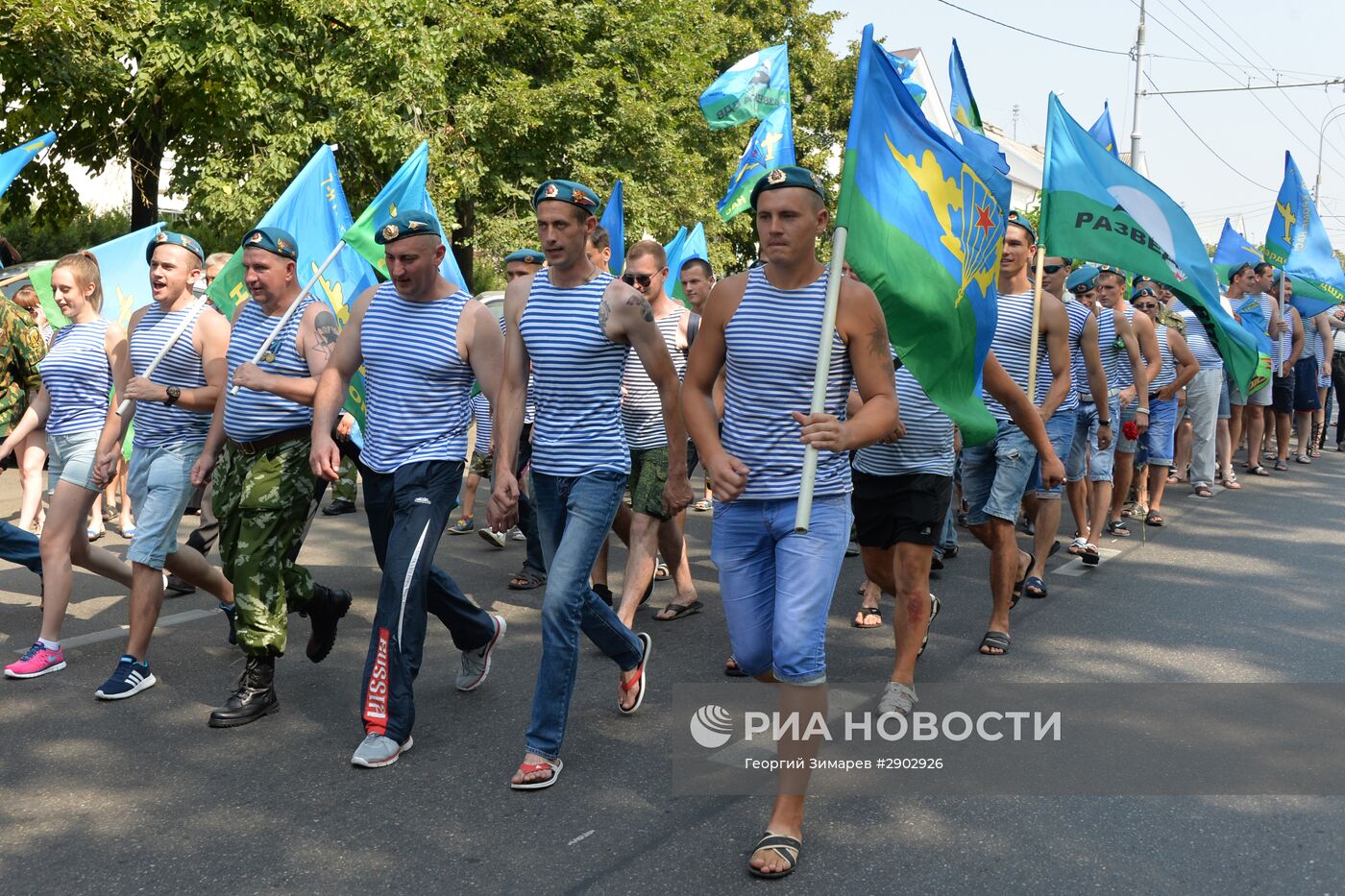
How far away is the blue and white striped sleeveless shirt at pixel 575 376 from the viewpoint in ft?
15.5

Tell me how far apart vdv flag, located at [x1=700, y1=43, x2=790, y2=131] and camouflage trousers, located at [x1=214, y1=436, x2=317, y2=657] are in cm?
658

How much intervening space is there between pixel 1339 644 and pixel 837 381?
161 inches

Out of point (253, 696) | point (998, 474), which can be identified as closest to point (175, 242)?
point (253, 696)

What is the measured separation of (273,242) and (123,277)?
3337mm

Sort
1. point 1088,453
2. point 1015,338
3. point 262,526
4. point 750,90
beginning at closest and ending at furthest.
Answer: point 262,526
point 1015,338
point 1088,453
point 750,90

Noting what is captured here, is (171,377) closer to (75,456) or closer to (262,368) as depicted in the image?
(262,368)

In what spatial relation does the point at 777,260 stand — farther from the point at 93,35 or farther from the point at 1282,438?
the point at 93,35

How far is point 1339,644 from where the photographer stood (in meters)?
6.71

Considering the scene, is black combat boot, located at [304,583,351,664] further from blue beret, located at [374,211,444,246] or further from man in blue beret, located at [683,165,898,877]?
man in blue beret, located at [683,165,898,877]

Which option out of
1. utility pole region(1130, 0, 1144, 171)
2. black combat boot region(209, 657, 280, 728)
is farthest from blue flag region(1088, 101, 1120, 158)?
utility pole region(1130, 0, 1144, 171)

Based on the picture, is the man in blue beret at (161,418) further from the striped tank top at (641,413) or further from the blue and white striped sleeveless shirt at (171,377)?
the striped tank top at (641,413)

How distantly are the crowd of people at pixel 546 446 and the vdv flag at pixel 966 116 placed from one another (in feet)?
2.94

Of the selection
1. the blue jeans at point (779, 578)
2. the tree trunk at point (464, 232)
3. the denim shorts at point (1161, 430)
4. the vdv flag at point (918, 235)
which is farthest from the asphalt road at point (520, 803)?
the tree trunk at point (464, 232)

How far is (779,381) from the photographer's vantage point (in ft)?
13.1
